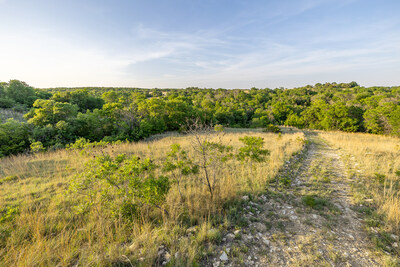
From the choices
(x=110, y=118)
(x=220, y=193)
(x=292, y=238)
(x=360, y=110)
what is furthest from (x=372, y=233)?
(x=360, y=110)

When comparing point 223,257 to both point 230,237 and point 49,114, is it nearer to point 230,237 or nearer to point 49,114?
point 230,237

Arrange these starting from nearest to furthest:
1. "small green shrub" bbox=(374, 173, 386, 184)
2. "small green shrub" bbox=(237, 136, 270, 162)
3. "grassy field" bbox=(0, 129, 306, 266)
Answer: "grassy field" bbox=(0, 129, 306, 266), "small green shrub" bbox=(374, 173, 386, 184), "small green shrub" bbox=(237, 136, 270, 162)

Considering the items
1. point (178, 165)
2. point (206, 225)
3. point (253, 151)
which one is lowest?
point (206, 225)

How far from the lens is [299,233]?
2.96 metres

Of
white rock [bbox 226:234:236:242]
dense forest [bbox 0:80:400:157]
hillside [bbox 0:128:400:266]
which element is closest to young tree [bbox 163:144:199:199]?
hillside [bbox 0:128:400:266]

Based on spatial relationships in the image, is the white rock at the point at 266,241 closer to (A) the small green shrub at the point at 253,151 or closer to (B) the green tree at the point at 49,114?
(A) the small green shrub at the point at 253,151

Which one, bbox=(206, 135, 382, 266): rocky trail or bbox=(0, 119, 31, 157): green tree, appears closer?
bbox=(206, 135, 382, 266): rocky trail

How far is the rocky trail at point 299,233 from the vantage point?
2402 mm

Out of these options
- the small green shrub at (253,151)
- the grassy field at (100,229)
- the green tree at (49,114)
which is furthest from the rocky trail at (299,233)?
the green tree at (49,114)

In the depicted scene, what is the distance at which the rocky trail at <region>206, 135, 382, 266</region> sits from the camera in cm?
240

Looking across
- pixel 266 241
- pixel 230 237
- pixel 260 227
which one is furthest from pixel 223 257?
pixel 260 227

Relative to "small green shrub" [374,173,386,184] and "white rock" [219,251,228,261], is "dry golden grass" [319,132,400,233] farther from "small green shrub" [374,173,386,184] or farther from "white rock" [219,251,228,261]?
"white rock" [219,251,228,261]

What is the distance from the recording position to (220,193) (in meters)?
4.11

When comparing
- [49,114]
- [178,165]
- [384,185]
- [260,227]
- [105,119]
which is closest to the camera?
[260,227]
